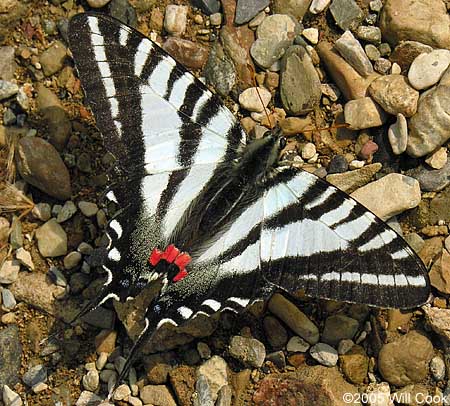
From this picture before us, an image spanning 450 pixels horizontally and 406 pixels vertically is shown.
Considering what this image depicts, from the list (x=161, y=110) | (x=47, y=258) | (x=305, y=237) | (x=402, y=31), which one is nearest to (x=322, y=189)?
(x=305, y=237)

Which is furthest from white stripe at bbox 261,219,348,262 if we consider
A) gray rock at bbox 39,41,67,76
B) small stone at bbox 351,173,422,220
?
gray rock at bbox 39,41,67,76

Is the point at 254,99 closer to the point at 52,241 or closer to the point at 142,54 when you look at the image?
the point at 142,54

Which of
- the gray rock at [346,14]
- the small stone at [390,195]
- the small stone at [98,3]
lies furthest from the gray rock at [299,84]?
the small stone at [98,3]

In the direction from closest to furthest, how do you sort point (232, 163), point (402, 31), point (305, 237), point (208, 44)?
point (305, 237) < point (232, 163) < point (402, 31) < point (208, 44)

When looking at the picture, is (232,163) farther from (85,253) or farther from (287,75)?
(85,253)

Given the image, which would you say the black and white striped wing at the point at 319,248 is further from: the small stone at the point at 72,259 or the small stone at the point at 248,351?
the small stone at the point at 72,259

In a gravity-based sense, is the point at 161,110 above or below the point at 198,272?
above

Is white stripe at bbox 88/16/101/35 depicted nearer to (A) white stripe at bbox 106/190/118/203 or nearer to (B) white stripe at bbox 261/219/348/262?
(A) white stripe at bbox 106/190/118/203
